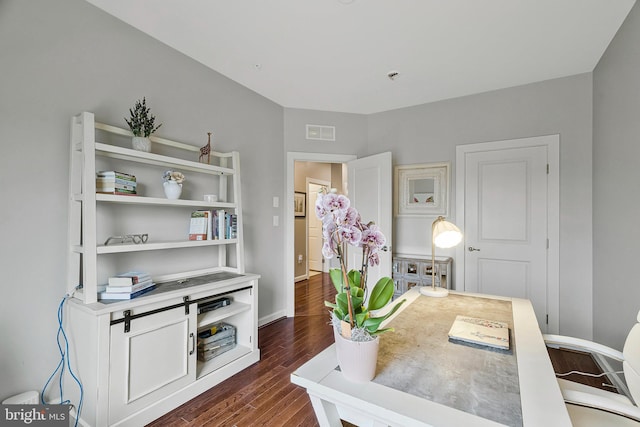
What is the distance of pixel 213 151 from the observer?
262 centimetres

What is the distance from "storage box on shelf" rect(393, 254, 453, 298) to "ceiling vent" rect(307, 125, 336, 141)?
1.66m

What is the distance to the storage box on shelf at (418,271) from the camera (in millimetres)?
3021

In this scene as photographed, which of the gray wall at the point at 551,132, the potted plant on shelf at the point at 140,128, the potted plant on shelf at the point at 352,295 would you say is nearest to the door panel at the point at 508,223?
the gray wall at the point at 551,132

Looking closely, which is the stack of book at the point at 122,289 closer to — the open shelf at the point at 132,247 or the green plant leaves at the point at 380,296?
the open shelf at the point at 132,247

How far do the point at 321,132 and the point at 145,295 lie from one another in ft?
8.51

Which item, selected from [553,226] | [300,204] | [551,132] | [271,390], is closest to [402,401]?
[271,390]

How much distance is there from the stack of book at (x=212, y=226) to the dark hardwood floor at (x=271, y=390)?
109 centimetres

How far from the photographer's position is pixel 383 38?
220 cm

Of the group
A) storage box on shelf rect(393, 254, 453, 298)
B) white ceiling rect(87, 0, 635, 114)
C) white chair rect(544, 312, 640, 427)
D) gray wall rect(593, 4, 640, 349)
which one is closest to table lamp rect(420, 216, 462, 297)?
white chair rect(544, 312, 640, 427)

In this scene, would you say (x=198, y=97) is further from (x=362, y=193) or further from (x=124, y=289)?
(x=362, y=193)

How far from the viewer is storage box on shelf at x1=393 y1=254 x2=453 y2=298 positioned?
119 inches

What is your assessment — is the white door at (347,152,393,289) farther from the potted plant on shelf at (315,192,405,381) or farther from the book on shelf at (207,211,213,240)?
the potted plant on shelf at (315,192,405,381)

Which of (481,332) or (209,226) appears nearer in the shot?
(481,332)

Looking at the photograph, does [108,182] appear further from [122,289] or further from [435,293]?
[435,293]
